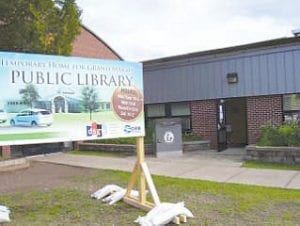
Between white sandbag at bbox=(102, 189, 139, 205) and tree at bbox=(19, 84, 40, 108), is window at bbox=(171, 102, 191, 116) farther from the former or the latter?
tree at bbox=(19, 84, 40, 108)

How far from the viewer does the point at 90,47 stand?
1104 inches

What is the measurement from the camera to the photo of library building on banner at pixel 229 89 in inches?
733

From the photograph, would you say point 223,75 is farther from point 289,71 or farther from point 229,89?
point 289,71

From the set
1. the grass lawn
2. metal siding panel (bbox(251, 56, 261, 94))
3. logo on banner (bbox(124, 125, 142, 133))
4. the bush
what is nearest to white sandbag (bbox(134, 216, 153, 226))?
the grass lawn

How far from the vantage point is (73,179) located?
41.2ft

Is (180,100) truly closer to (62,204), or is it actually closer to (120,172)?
(120,172)

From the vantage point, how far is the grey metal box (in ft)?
58.6

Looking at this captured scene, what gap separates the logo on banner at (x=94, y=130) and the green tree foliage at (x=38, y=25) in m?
5.99

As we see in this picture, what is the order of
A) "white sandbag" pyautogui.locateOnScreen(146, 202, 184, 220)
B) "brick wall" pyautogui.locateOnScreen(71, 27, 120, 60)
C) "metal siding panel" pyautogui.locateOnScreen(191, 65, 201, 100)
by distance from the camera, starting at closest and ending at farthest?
"white sandbag" pyautogui.locateOnScreen(146, 202, 184, 220), "metal siding panel" pyautogui.locateOnScreen(191, 65, 201, 100), "brick wall" pyautogui.locateOnScreen(71, 27, 120, 60)

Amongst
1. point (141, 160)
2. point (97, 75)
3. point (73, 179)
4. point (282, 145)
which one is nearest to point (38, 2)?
point (73, 179)

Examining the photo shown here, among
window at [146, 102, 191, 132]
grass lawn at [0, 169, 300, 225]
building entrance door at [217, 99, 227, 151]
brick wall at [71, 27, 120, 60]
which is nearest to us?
grass lawn at [0, 169, 300, 225]

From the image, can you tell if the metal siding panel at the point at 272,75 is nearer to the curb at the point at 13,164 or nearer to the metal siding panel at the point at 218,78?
the metal siding panel at the point at 218,78

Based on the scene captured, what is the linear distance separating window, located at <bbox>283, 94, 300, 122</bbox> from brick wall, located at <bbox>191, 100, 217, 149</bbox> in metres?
3.10

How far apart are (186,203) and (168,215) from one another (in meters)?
1.71
